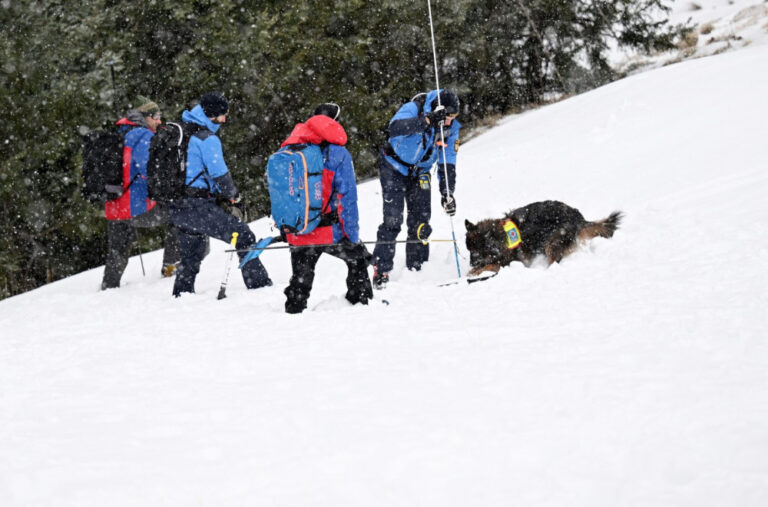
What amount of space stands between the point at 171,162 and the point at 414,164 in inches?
92.4

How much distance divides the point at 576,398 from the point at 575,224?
341cm

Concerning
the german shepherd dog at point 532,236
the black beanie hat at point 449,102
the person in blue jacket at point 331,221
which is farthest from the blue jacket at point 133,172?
the german shepherd dog at point 532,236

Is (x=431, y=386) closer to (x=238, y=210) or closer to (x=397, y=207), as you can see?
(x=397, y=207)

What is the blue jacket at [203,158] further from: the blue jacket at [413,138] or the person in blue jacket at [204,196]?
the blue jacket at [413,138]

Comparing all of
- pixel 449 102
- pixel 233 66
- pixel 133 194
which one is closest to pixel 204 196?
pixel 133 194

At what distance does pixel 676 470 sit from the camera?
226 centimetres

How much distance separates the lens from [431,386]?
3164 millimetres

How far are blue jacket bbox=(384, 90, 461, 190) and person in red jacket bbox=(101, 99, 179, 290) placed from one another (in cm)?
254

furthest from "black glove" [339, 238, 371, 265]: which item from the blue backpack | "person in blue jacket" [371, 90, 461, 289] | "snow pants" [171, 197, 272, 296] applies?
"snow pants" [171, 197, 272, 296]

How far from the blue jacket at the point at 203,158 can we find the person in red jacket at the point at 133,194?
35.4 inches

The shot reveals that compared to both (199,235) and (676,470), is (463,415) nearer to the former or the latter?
(676,470)

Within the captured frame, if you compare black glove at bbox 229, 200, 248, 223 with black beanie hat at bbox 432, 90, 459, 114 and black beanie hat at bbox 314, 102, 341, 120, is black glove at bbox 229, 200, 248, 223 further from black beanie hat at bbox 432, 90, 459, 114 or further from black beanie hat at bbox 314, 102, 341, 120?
black beanie hat at bbox 432, 90, 459, 114

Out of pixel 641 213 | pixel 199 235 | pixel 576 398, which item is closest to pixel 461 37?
pixel 641 213

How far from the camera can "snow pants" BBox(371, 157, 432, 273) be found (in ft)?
20.4
